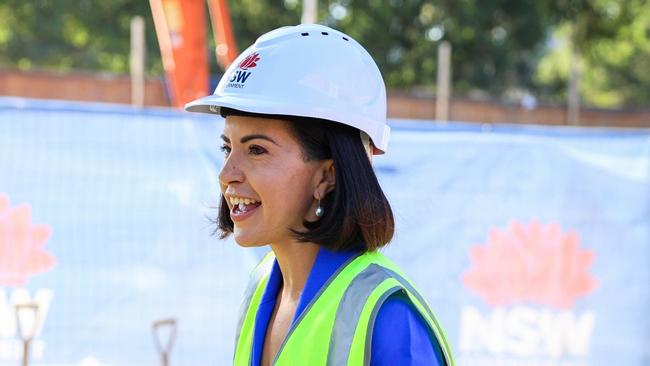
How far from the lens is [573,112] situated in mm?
22375

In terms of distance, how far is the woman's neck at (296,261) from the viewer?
2121mm

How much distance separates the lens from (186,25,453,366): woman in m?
1.87

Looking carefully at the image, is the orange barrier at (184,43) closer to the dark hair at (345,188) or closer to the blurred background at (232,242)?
the blurred background at (232,242)

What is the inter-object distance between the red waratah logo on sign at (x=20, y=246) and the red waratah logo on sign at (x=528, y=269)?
2.50 meters

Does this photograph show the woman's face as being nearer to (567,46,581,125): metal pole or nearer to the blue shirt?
the blue shirt

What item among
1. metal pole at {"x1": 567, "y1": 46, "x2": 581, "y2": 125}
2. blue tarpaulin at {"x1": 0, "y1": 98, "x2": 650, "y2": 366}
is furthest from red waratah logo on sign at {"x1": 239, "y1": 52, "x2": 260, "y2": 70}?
metal pole at {"x1": 567, "y1": 46, "x2": 581, "y2": 125}

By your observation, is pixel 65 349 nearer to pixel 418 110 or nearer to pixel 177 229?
pixel 177 229

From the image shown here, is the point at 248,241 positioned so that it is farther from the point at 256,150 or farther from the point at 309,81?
the point at 309,81

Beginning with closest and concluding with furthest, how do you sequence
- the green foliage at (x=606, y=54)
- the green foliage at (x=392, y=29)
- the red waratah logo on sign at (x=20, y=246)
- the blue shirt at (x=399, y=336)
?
the blue shirt at (x=399, y=336), the red waratah logo on sign at (x=20, y=246), the green foliage at (x=392, y=29), the green foliage at (x=606, y=54)

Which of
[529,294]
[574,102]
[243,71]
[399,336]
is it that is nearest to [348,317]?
[399,336]

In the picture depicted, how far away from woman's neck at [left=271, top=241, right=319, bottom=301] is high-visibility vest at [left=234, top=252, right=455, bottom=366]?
16 cm

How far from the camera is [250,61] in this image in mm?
2033

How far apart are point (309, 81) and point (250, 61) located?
170 mm

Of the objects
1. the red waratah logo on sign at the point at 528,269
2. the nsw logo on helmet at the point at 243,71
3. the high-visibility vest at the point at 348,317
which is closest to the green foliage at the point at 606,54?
the red waratah logo on sign at the point at 528,269
